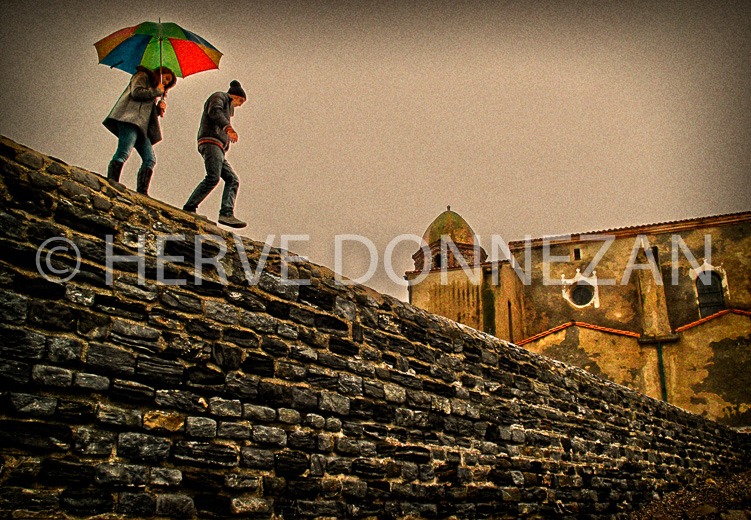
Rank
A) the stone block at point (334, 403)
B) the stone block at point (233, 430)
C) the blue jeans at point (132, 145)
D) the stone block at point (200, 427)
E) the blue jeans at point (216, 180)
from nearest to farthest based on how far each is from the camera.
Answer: the stone block at point (200, 427), the stone block at point (233, 430), the stone block at point (334, 403), the blue jeans at point (132, 145), the blue jeans at point (216, 180)

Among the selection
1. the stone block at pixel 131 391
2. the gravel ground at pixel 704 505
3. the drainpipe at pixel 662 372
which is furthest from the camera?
the drainpipe at pixel 662 372

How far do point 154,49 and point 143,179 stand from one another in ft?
5.16

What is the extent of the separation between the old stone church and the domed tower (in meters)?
3.12

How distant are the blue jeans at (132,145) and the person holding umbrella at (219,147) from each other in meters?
0.54

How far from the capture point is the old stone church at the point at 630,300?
18031mm

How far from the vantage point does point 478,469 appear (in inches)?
224

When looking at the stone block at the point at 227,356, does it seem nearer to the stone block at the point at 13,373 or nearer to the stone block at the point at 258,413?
the stone block at the point at 258,413

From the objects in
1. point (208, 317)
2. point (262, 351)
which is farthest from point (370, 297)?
point (208, 317)

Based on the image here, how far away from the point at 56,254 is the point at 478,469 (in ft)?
14.0

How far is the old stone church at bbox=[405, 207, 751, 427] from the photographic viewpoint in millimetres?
18031

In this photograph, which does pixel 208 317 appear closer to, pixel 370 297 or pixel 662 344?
pixel 370 297

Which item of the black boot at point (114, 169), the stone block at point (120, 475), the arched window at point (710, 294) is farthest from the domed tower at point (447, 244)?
the stone block at point (120, 475)

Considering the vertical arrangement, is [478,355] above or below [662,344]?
below

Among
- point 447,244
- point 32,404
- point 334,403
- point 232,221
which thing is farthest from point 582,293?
point 32,404
